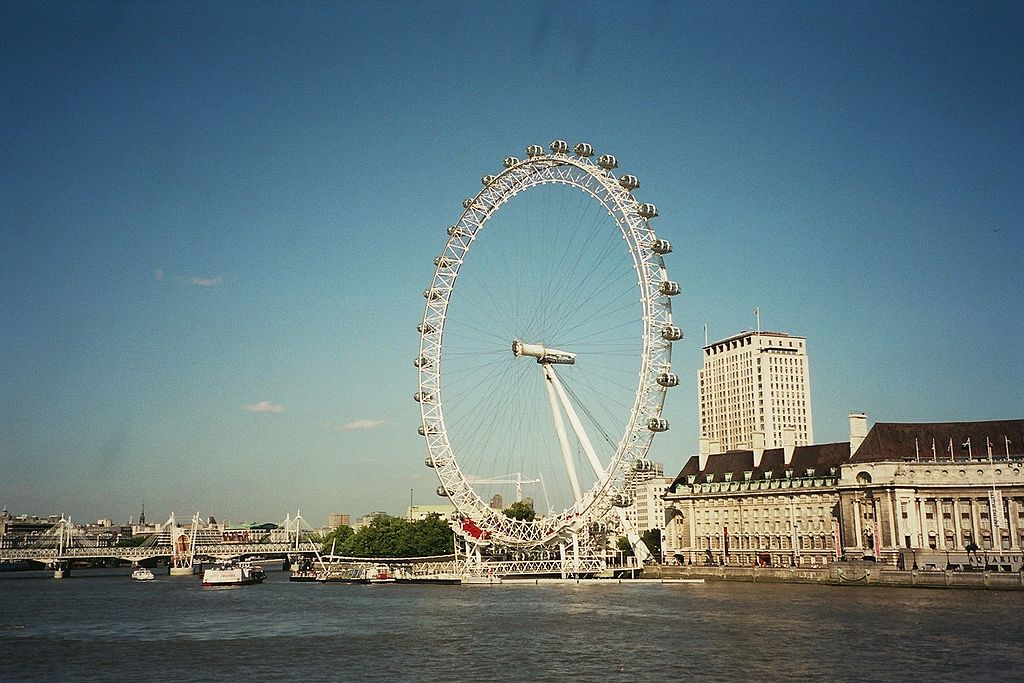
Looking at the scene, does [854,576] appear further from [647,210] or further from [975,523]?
[647,210]

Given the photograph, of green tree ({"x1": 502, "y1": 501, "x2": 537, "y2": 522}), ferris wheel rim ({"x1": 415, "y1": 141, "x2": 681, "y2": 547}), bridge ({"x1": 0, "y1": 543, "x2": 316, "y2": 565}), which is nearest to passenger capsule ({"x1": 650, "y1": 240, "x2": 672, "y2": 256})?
ferris wheel rim ({"x1": 415, "y1": 141, "x2": 681, "y2": 547})

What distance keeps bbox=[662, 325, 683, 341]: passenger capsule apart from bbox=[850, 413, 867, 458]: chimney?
95.5 ft

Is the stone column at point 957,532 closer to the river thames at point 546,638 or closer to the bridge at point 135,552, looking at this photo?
the river thames at point 546,638

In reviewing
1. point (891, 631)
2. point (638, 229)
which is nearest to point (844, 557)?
point (638, 229)

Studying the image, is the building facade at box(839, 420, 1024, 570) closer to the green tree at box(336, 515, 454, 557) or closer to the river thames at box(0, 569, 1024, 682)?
the river thames at box(0, 569, 1024, 682)

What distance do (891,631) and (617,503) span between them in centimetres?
4026

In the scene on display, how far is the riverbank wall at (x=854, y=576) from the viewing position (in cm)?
7288

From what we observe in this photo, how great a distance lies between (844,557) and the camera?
93875mm

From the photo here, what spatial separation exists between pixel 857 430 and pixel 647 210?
3447 centimetres

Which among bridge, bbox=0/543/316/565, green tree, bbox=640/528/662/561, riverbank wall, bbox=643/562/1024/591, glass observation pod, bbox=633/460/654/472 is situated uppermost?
glass observation pod, bbox=633/460/654/472

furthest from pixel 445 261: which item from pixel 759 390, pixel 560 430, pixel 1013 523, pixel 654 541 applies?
pixel 759 390

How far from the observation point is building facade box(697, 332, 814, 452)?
183625mm

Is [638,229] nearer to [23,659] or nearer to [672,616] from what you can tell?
[672,616]

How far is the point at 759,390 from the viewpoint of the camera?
184 m
